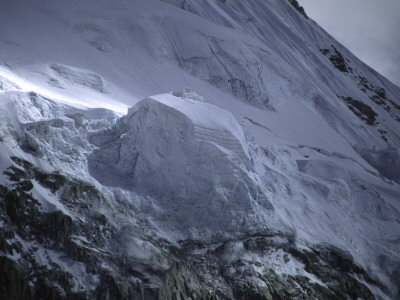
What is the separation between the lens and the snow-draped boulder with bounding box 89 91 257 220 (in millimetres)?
16938

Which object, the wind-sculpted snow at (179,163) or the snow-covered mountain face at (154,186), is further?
the wind-sculpted snow at (179,163)

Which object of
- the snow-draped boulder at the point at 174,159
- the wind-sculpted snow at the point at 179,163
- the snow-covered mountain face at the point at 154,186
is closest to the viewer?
the snow-covered mountain face at the point at 154,186

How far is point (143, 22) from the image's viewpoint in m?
32.2

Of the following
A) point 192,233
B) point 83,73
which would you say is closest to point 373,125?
point 83,73

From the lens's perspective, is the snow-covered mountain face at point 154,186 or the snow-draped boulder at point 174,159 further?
the snow-draped boulder at point 174,159

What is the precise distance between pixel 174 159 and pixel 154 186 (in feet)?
3.86

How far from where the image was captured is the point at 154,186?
1691 cm

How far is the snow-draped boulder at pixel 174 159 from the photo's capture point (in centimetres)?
1694

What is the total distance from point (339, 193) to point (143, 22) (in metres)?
17.0

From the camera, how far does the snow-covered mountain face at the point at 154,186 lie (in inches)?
524

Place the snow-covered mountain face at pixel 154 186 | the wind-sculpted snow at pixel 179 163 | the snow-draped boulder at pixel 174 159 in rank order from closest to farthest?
the snow-covered mountain face at pixel 154 186, the wind-sculpted snow at pixel 179 163, the snow-draped boulder at pixel 174 159

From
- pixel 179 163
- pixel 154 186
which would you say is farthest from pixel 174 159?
pixel 154 186

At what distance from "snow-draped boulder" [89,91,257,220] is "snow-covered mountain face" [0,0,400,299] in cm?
4

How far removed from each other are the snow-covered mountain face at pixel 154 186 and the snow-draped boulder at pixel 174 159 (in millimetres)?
44
